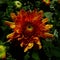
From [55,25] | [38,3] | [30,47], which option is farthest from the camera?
[38,3]

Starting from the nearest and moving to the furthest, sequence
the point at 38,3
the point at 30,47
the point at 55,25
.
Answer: the point at 30,47, the point at 55,25, the point at 38,3

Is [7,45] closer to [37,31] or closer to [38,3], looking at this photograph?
[37,31]

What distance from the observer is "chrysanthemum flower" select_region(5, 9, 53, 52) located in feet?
5.20

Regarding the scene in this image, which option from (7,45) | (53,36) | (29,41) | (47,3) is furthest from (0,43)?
(47,3)

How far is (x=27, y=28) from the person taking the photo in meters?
1.62

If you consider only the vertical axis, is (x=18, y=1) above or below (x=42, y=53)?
above

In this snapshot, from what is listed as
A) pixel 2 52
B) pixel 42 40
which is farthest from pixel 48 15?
pixel 2 52

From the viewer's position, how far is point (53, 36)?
1643 mm

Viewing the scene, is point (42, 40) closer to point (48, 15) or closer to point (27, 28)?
point (27, 28)

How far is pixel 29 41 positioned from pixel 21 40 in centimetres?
4

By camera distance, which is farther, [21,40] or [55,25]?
[55,25]

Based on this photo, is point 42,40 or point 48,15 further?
point 48,15

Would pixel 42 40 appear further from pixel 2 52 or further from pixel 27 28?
pixel 2 52

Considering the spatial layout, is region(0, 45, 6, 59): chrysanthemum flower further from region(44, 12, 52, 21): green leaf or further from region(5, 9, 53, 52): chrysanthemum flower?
region(44, 12, 52, 21): green leaf
